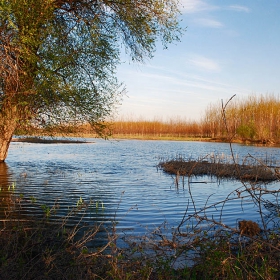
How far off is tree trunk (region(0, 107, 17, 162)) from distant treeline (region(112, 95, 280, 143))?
75.5 feet

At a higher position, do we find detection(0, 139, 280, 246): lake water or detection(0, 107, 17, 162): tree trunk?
detection(0, 107, 17, 162): tree trunk

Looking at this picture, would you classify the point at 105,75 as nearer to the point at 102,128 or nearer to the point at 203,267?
the point at 102,128

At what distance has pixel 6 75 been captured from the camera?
1302 centimetres

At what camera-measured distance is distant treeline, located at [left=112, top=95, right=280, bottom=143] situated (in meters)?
53.2

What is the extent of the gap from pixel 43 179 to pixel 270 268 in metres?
11.8

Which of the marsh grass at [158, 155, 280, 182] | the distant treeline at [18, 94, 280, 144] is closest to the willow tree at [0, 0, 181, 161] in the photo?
the marsh grass at [158, 155, 280, 182]

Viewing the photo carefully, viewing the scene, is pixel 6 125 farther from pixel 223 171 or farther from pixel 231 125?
pixel 231 125

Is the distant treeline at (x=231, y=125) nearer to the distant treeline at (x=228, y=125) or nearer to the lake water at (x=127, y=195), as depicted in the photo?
the distant treeline at (x=228, y=125)

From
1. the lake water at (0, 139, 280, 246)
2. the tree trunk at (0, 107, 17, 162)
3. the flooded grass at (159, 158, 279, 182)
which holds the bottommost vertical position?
the lake water at (0, 139, 280, 246)

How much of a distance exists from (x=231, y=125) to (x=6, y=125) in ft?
149

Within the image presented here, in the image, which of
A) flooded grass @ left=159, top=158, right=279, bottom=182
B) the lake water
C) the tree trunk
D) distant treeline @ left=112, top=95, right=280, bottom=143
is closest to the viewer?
the lake water

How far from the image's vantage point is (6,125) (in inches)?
Answer: 610

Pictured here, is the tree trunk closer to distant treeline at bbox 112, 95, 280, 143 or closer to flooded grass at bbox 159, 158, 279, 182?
flooded grass at bbox 159, 158, 279, 182

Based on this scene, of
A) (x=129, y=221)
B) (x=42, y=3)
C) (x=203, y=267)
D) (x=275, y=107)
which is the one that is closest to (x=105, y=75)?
(x=42, y=3)
